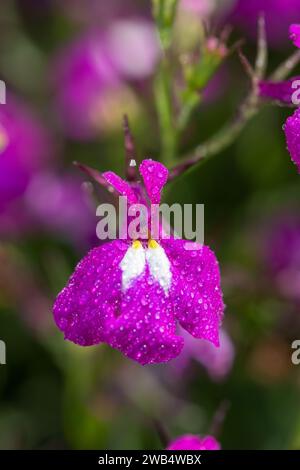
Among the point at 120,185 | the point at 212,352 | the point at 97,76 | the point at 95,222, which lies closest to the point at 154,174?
the point at 120,185

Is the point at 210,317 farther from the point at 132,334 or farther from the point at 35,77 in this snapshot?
the point at 35,77

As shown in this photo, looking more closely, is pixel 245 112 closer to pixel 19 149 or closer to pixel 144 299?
pixel 144 299

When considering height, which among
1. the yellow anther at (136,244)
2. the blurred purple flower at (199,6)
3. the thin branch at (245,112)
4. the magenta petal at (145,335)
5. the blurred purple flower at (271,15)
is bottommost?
the magenta petal at (145,335)

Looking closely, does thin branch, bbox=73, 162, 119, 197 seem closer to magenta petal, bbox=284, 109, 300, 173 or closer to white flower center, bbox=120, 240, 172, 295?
white flower center, bbox=120, 240, 172, 295

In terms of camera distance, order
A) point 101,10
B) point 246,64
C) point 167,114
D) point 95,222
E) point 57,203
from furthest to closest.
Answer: point 101,10
point 57,203
point 95,222
point 167,114
point 246,64

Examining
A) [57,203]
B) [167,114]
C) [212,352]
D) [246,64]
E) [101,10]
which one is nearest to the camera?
[246,64]

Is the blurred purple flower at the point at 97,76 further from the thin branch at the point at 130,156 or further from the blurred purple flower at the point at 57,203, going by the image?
the thin branch at the point at 130,156

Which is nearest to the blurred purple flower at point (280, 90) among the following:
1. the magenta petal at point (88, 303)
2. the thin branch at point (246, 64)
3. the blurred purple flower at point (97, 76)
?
the thin branch at point (246, 64)
